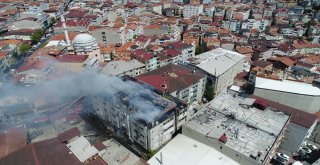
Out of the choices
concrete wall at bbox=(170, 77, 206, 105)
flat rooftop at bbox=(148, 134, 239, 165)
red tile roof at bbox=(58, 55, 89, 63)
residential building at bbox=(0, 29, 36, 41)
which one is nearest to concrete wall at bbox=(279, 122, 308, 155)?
flat rooftop at bbox=(148, 134, 239, 165)

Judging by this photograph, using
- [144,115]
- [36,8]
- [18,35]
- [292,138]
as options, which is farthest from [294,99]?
[36,8]

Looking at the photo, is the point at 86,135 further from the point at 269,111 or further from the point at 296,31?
the point at 296,31

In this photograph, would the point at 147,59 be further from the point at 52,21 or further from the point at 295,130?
the point at 52,21

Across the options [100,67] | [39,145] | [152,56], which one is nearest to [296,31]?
[152,56]

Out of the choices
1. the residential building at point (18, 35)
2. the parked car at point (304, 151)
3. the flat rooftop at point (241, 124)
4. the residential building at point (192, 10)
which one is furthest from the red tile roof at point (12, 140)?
the residential building at point (192, 10)

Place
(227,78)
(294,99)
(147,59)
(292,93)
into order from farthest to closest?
(147,59) → (227,78) → (294,99) → (292,93)

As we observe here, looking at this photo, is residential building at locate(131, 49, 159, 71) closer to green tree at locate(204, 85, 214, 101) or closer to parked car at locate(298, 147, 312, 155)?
green tree at locate(204, 85, 214, 101)

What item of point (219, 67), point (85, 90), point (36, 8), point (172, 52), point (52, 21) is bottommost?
point (85, 90)
